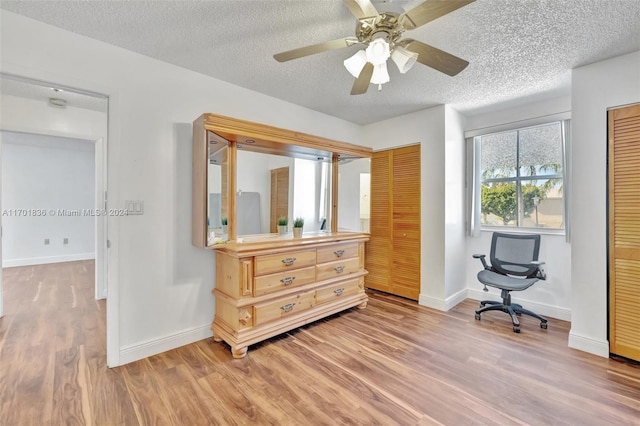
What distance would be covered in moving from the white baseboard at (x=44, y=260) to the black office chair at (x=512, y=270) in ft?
25.0

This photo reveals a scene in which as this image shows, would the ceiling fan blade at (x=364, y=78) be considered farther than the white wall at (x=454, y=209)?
No

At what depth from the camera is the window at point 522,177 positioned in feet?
10.2

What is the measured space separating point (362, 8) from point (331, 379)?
7.55 feet

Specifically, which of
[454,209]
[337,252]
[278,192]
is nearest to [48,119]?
[278,192]

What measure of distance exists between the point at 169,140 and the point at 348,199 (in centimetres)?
226

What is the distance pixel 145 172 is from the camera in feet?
7.38

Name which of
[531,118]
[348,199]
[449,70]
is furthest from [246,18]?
[531,118]

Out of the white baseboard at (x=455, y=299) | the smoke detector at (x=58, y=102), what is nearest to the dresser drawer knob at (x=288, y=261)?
the white baseboard at (x=455, y=299)

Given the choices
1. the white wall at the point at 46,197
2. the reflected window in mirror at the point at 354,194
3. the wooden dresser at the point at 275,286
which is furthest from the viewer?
the white wall at the point at 46,197

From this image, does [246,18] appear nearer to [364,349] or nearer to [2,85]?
[364,349]

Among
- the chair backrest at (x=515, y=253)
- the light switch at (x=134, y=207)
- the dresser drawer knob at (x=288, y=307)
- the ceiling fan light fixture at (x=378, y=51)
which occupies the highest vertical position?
the ceiling fan light fixture at (x=378, y=51)

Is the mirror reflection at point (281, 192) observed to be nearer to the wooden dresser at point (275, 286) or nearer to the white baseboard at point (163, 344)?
the wooden dresser at point (275, 286)

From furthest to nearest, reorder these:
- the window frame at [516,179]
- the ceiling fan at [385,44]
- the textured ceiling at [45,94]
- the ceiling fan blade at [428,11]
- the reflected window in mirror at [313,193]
Answer: the reflected window in mirror at [313,193] < the window frame at [516,179] < the textured ceiling at [45,94] < the ceiling fan at [385,44] < the ceiling fan blade at [428,11]

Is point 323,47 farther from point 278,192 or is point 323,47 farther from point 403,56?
point 278,192
